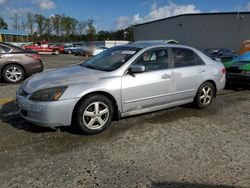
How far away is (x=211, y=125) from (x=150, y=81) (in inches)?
55.1

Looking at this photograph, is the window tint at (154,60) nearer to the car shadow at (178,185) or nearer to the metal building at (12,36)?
the car shadow at (178,185)

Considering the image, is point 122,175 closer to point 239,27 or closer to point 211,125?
point 211,125

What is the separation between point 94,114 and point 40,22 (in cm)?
7235

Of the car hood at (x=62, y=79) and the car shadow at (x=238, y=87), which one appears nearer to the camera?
the car hood at (x=62, y=79)

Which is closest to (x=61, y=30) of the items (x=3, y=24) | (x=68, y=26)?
(x=68, y=26)

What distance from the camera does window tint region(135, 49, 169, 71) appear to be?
16.1 ft

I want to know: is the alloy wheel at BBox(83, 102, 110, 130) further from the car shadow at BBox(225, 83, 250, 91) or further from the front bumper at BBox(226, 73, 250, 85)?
the car shadow at BBox(225, 83, 250, 91)

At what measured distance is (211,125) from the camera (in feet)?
15.9

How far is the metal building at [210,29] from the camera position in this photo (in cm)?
3142

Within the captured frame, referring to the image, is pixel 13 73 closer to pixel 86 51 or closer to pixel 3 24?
pixel 86 51

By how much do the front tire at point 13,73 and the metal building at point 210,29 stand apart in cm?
2856

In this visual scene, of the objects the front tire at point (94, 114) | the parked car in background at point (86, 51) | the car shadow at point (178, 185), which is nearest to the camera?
the car shadow at point (178, 185)

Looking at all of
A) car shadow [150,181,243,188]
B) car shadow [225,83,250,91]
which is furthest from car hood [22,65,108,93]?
car shadow [225,83,250,91]

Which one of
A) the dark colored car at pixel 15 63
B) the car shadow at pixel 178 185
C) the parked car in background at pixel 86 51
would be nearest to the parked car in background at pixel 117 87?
the car shadow at pixel 178 185
